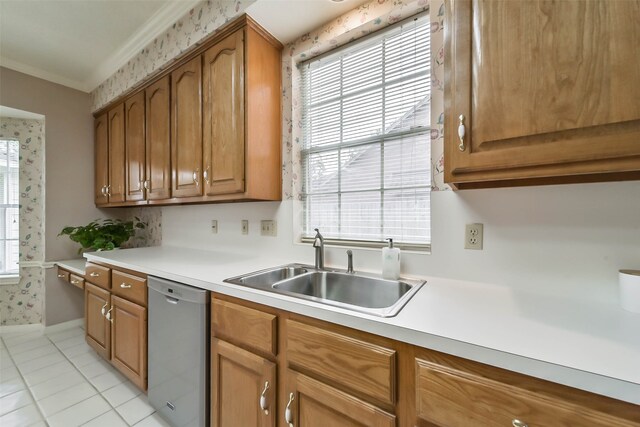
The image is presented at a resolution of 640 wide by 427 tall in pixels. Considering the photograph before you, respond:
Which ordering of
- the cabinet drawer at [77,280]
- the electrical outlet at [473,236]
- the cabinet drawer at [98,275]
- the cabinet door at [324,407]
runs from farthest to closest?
the cabinet drawer at [77,280]
the cabinet drawer at [98,275]
the electrical outlet at [473,236]
the cabinet door at [324,407]

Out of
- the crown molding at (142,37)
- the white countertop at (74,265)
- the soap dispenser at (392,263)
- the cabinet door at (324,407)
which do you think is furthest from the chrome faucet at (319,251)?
the white countertop at (74,265)

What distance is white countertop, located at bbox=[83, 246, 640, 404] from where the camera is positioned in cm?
53

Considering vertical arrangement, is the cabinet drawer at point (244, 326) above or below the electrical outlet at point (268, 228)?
below

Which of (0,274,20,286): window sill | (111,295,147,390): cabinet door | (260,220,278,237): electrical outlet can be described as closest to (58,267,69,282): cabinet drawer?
(0,274,20,286): window sill

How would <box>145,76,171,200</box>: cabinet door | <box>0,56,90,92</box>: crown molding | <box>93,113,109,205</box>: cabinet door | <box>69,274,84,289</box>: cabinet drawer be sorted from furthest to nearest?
<box>93,113,109,205</box>: cabinet door, <box>0,56,90,92</box>: crown molding, <box>69,274,84,289</box>: cabinet drawer, <box>145,76,171,200</box>: cabinet door

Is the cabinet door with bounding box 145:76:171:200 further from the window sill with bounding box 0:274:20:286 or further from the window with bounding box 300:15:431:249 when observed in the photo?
the window sill with bounding box 0:274:20:286

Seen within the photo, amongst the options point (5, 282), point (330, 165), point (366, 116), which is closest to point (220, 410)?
point (330, 165)

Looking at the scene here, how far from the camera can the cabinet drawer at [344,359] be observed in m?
0.75

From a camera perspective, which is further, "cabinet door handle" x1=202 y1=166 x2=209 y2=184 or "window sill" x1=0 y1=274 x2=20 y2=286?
"window sill" x1=0 y1=274 x2=20 y2=286

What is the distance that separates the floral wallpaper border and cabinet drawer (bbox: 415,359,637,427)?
389cm

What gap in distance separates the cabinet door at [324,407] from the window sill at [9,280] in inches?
142

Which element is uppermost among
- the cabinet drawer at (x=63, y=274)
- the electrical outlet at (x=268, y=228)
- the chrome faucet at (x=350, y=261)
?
the electrical outlet at (x=268, y=228)

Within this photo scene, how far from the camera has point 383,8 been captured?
1.38 meters

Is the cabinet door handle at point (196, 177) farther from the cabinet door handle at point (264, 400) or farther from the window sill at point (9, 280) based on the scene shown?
the window sill at point (9, 280)
